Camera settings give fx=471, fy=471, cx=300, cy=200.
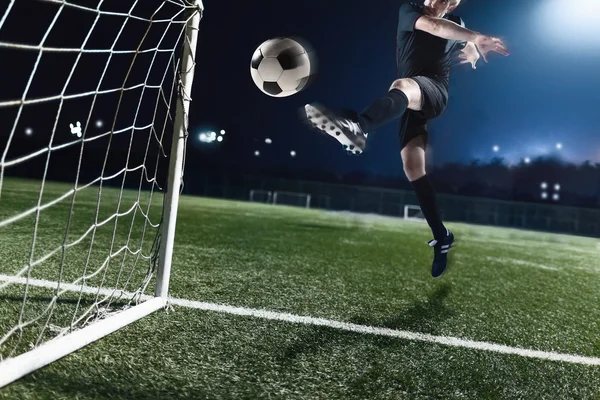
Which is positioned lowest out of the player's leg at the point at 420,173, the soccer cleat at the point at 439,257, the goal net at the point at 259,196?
the soccer cleat at the point at 439,257

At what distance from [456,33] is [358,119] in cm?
112

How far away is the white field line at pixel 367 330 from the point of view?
70.5 inches

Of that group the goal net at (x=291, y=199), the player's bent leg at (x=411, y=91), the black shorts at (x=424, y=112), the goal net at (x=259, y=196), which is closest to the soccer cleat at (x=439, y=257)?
the black shorts at (x=424, y=112)

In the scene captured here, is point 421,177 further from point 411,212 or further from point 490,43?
point 411,212

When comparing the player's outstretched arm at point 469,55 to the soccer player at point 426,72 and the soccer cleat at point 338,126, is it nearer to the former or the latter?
the soccer player at point 426,72

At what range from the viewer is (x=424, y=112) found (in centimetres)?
292

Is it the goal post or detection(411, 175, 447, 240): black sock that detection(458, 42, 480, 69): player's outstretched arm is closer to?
detection(411, 175, 447, 240): black sock

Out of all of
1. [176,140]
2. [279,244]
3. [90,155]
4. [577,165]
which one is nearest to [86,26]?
[90,155]

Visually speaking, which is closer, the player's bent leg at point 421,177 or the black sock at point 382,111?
the black sock at point 382,111

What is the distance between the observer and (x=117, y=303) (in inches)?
79.0

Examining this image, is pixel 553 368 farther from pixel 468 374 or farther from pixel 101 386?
pixel 101 386

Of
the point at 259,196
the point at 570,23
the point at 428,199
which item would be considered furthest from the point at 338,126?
the point at 259,196

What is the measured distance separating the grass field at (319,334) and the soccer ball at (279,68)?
119 centimetres

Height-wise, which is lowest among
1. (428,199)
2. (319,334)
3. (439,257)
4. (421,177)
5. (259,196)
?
(319,334)
